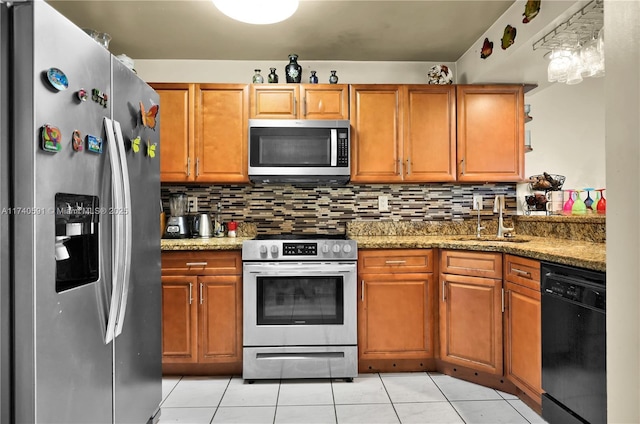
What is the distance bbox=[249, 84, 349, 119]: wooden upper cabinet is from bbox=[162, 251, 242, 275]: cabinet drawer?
1068 millimetres

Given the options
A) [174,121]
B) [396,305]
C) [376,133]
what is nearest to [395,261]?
[396,305]

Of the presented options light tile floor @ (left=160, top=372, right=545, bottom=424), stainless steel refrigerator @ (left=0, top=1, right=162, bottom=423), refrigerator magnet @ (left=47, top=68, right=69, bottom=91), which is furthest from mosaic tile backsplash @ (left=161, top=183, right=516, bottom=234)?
refrigerator magnet @ (left=47, top=68, right=69, bottom=91)

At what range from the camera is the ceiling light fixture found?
196 centimetres

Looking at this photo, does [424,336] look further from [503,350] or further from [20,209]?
[20,209]

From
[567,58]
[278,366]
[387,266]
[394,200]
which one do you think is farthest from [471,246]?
[278,366]

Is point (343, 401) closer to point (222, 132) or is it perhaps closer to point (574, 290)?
point (574, 290)

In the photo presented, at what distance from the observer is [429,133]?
3.04m

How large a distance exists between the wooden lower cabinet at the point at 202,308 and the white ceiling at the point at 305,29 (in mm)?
1531

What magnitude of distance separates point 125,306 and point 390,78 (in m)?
2.71

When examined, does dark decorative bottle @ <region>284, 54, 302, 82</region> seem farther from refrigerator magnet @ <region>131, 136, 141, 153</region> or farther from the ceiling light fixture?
refrigerator magnet @ <region>131, 136, 141, 153</region>

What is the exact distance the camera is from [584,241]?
2465mm

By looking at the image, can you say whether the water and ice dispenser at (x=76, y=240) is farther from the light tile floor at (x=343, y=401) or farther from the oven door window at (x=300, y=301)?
the oven door window at (x=300, y=301)

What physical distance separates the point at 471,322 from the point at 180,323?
1839 millimetres

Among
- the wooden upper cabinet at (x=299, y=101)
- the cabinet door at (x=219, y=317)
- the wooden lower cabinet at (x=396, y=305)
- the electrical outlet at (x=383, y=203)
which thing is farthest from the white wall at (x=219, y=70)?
the cabinet door at (x=219, y=317)
